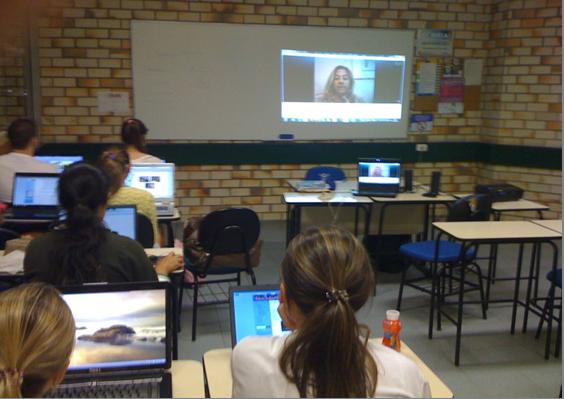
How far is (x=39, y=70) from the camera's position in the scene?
5.37m

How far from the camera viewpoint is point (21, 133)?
12.3 ft

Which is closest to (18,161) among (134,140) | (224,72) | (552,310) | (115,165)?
(134,140)

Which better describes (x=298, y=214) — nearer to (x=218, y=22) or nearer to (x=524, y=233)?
(x=524, y=233)

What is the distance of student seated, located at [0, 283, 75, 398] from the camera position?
92cm

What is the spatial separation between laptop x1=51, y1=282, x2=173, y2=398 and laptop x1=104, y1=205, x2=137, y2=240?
1326 mm

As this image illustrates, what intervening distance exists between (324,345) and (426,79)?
17.9 ft

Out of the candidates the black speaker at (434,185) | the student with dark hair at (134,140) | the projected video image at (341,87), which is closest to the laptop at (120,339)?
the student with dark hair at (134,140)

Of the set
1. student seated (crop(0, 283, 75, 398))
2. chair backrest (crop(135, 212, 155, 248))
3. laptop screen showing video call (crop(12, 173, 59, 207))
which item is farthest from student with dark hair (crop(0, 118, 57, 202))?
student seated (crop(0, 283, 75, 398))

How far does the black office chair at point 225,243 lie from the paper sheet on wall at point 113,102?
8.58 ft

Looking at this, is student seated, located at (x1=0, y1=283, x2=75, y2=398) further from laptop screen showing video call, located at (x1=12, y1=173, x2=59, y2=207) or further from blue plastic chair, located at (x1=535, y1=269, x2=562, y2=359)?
blue plastic chair, located at (x1=535, y1=269, x2=562, y2=359)

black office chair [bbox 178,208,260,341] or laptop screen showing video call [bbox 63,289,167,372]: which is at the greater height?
laptop screen showing video call [bbox 63,289,167,372]

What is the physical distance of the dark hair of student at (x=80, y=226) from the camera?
1824 mm

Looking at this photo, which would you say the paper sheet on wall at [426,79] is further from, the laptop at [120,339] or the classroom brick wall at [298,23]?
the laptop at [120,339]

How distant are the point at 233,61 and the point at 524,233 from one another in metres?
3.50
